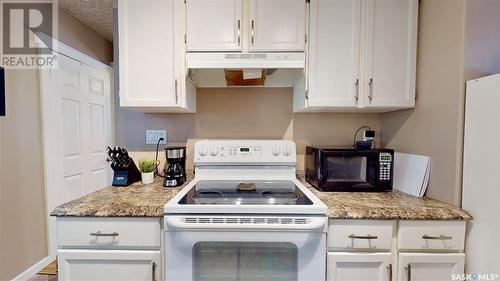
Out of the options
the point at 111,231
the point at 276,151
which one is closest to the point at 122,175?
the point at 111,231

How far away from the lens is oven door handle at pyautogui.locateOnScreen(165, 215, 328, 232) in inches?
40.4

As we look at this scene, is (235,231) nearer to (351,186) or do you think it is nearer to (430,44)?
(351,186)

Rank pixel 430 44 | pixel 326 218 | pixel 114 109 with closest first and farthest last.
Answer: pixel 326 218
pixel 430 44
pixel 114 109

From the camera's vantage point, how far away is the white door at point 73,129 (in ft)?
6.85

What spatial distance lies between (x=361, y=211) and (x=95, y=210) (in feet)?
4.05

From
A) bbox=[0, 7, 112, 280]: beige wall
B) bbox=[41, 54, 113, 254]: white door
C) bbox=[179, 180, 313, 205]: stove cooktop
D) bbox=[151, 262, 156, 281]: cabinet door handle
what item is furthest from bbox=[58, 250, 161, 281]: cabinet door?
bbox=[0, 7, 112, 280]: beige wall

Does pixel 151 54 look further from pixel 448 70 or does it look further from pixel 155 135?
pixel 448 70

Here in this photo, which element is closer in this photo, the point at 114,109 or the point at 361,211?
the point at 361,211

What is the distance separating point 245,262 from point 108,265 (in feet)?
2.12

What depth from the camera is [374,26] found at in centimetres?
137

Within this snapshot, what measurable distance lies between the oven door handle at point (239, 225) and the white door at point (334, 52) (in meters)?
0.70

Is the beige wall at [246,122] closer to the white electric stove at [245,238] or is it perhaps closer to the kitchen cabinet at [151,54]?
the kitchen cabinet at [151,54]

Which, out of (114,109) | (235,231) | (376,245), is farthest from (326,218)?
(114,109)

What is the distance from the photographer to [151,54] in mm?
1376
